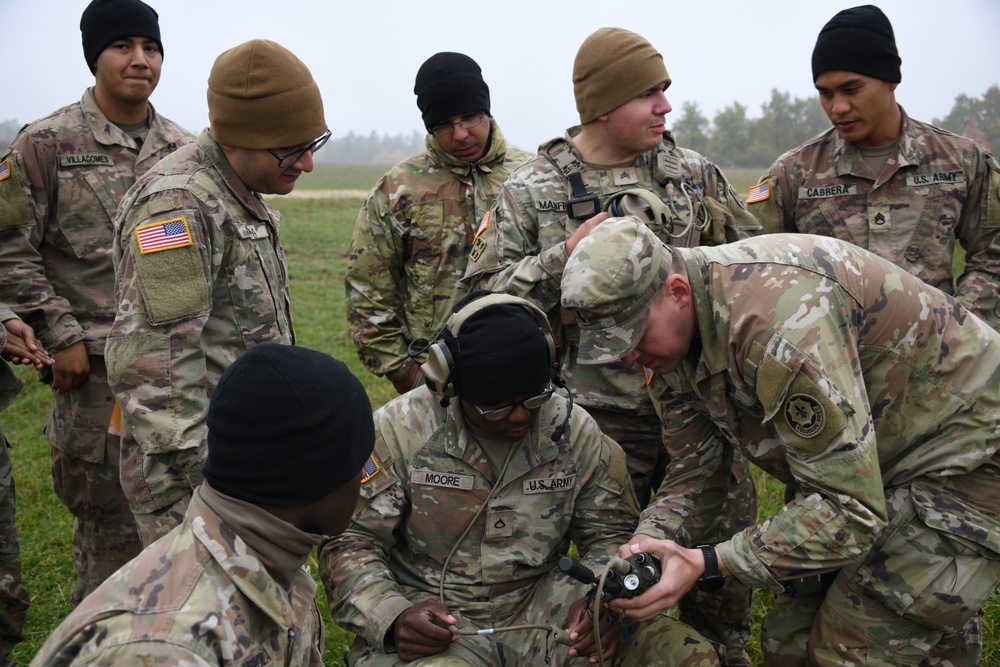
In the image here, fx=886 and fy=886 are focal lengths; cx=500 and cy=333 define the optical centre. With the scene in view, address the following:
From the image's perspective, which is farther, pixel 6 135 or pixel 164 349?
pixel 6 135

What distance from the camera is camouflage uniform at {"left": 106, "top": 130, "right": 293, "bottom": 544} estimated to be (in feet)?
10.1

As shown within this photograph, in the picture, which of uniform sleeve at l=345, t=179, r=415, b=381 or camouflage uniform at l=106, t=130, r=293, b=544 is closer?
camouflage uniform at l=106, t=130, r=293, b=544

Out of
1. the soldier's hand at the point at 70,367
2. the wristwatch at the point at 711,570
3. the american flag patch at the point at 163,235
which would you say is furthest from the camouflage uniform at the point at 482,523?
the soldier's hand at the point at 70,367

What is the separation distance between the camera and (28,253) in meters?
4.50

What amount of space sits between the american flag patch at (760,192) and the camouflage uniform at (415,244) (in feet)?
4.59

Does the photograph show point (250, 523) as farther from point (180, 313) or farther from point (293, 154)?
point (293, 154)

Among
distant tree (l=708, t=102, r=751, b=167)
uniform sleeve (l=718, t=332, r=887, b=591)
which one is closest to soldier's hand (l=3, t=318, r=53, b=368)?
uniform sleeve (l=718, t=332, r=887, b=591)

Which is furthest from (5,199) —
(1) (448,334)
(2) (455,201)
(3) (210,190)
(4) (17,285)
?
(1) (448,334)

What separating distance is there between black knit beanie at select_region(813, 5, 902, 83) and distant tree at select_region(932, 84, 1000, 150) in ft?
64.6

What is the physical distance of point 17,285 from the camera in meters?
4.40

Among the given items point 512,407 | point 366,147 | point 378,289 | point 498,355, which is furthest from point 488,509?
point 366,147

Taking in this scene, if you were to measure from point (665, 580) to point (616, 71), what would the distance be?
7.93ft

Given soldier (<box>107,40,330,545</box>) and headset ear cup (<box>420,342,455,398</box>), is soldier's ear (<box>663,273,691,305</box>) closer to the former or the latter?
headset ear cup (<box>420,342,455,398</box>)

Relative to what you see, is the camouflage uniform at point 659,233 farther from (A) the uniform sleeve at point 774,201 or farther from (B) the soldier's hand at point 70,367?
(B) the soldier's hand at point 70,367
